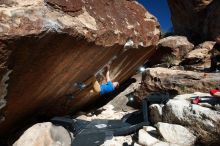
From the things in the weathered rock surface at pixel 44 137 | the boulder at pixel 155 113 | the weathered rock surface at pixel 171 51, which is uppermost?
the boulder at pixel 155 113

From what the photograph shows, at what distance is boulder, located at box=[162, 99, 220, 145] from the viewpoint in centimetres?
490

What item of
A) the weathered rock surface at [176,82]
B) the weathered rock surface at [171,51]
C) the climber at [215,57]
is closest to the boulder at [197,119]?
the weathered rock surface at [176,82]

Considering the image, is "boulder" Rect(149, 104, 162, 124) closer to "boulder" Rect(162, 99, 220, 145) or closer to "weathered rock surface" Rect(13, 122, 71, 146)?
"boulder" Rect(162, 99, 220, 145)

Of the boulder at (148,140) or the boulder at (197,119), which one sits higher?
the boulder at (197,119)

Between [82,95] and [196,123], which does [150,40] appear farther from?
[196,123]

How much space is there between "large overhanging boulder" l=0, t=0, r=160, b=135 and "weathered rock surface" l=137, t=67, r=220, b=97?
860mm

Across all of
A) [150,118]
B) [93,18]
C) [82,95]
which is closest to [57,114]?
[82,95]

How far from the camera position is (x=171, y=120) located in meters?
5.55

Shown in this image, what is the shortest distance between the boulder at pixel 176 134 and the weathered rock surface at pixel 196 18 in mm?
9682

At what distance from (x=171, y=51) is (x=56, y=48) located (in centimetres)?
898

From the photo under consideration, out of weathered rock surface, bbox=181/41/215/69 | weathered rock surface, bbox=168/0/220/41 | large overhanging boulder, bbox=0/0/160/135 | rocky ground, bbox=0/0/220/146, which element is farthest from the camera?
weathered rock surface, bbox=168/0/220/41

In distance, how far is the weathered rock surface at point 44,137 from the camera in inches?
208

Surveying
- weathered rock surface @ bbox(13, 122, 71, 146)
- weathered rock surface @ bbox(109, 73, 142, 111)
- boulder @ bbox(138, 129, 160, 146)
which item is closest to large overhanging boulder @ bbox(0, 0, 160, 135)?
weathered rock surface @ bbox(13, 122, 71, 146)

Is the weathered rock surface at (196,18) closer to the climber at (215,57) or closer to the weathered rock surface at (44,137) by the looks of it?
the climber at (215,57)
